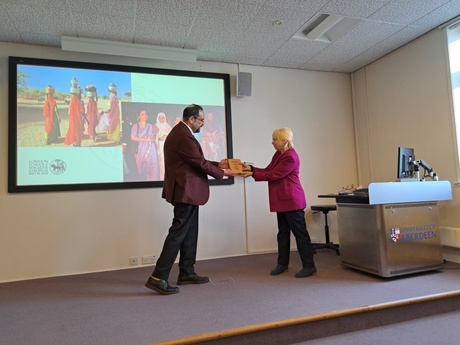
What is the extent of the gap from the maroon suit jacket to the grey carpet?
80 centimetres

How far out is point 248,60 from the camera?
4023 mm

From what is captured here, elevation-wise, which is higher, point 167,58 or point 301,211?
point 167,58

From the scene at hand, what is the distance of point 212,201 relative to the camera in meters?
3.84

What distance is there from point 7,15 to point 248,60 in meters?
2.64

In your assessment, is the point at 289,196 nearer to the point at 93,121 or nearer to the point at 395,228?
the point at 395,228

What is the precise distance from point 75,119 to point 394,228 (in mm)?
3478

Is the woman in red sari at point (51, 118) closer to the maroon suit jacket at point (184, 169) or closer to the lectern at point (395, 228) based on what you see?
the maroon suit jacket at point (184, 169)

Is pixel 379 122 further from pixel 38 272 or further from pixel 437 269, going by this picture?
pixel 38 272

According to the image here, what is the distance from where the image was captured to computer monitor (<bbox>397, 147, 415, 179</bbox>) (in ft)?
9.53

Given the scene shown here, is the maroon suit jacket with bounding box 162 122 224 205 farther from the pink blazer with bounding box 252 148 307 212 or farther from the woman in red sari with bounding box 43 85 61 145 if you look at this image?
the woman in red sari with bounding box 43 85 61 145

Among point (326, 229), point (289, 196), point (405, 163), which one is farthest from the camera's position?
point (326, 229)

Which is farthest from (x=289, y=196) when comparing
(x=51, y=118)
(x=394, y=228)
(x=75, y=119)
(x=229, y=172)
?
(x=51, y=118)

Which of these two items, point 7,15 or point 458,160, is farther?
point 458,160

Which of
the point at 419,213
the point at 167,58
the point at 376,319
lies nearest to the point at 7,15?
the point at 167,58
